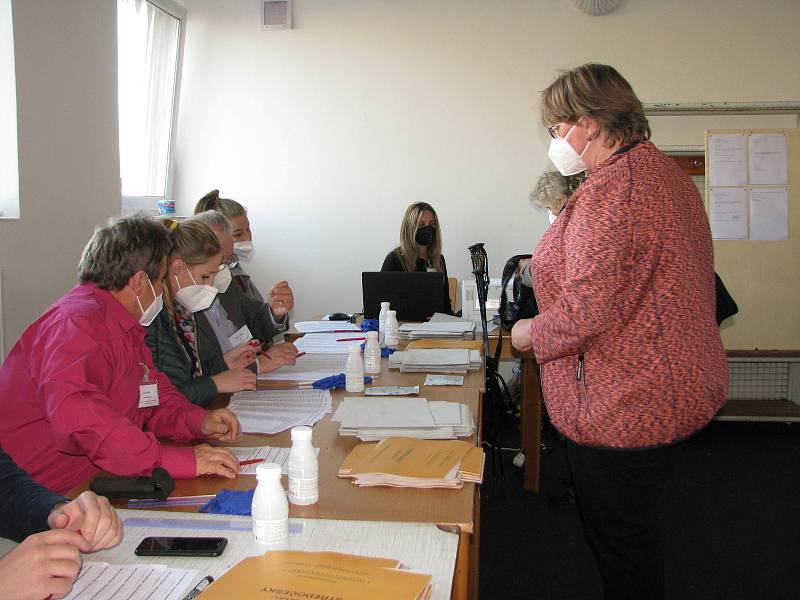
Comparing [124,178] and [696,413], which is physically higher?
[124,178]

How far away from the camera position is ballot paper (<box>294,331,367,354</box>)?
306cm

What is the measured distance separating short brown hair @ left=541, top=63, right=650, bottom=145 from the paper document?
1294 millimetres

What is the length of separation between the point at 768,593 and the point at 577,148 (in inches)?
75.7

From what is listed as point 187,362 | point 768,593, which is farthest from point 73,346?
point 768,593

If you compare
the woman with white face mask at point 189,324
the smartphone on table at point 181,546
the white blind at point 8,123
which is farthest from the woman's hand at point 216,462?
the white blind at point 8,123

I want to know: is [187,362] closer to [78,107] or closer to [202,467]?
[202,467]

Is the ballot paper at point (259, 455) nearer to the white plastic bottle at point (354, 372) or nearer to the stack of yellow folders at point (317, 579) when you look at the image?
the stack of yellow folders at point (317, 579)

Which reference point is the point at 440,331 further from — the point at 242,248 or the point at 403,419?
the point at 403,419

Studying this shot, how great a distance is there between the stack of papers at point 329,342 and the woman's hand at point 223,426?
1.20m

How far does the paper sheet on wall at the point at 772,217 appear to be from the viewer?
450 centimetres

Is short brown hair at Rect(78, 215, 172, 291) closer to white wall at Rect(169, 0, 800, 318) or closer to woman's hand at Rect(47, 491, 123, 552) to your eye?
woman's hand at Rect(47, 491, 123, 552)

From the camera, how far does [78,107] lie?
3680 millimetres

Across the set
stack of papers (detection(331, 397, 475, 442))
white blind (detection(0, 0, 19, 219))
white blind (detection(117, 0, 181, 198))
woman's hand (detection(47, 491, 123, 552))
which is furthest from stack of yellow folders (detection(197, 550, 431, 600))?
white blind (detection(117, 0, 181, 198))

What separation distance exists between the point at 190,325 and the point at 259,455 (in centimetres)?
89
